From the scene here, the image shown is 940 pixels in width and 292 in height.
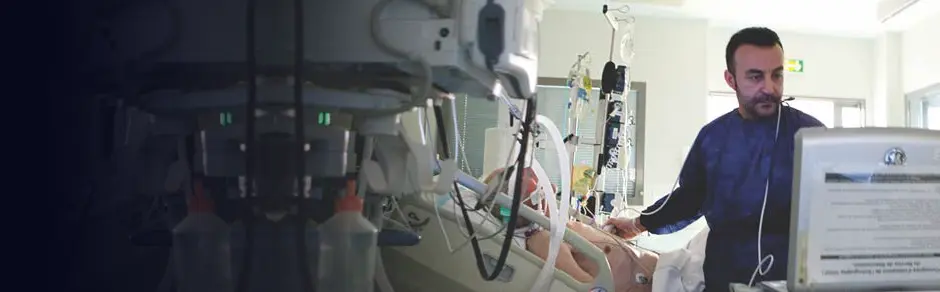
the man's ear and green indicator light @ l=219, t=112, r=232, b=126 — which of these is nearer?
green indicator light @ l=219, t=112, r=232, b=126

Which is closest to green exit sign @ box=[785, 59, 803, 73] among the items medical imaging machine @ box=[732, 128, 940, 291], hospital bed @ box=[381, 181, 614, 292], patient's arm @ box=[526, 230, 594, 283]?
patient's arm @ box=[526, 230, 594, 283]

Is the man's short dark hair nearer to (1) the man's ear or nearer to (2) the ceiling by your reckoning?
(1) the man's ear

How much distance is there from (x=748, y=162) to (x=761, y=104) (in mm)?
158

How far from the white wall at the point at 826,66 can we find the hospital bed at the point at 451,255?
11.7ft

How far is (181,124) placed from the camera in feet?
A: 2.49

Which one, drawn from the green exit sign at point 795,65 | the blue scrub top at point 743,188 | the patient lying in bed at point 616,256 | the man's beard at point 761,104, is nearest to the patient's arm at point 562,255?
the patient lying in bed at point 616,256

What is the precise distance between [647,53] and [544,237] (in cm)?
284

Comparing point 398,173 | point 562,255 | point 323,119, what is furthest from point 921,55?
point 323,119

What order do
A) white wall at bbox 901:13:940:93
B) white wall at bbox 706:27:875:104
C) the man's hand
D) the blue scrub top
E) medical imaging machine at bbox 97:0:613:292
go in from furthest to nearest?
white wall at bbox 706:27:875:104
white wall at bbox 901:13:940:93
the man's hand
the blue scrub top
medical imaging machine at bbox 97:0:613:292

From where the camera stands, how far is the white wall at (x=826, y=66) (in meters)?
4.88

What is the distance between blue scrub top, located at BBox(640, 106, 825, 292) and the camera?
5.66 ft

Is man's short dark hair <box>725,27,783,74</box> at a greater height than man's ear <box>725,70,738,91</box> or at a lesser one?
→ greater

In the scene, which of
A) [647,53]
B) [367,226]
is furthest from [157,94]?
[647,53]

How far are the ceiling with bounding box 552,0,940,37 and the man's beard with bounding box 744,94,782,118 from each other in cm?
228
